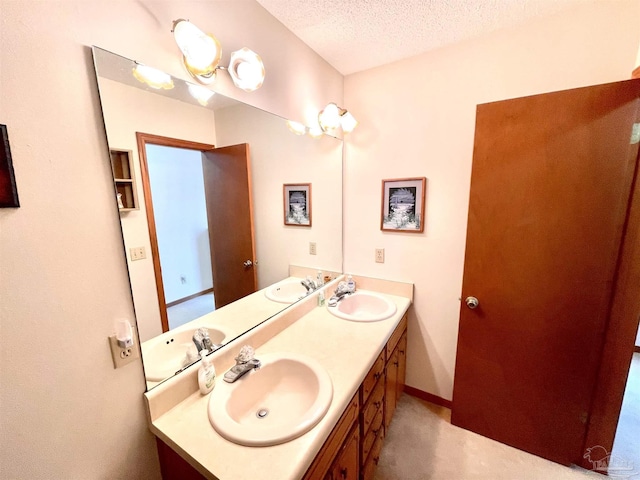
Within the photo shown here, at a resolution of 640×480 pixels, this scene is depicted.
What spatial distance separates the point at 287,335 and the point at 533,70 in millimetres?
1970

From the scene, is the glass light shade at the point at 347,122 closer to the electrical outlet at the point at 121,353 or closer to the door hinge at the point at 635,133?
the door hinge at the point at 635,133

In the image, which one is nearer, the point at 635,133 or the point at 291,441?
the point at 291,441

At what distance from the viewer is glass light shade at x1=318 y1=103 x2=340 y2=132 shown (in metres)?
1.60

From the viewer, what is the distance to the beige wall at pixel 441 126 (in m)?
1.24

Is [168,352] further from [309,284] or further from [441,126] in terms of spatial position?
[441,126]

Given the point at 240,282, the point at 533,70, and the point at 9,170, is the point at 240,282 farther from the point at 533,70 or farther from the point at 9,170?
the point at 533,70

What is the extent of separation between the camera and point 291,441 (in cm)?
77

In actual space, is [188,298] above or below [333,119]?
below

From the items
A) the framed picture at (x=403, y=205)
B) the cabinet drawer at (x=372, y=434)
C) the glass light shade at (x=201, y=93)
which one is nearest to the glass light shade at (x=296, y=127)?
the glass light shade at (x=201, y=93)

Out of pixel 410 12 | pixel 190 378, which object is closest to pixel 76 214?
pixel 190 378

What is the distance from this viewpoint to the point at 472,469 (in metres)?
1.44

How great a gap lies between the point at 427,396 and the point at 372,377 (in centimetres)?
105

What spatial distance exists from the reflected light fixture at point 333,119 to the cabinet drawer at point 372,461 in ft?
6.21

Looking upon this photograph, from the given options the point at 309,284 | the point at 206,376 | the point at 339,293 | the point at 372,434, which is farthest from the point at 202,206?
the point at 372,434
